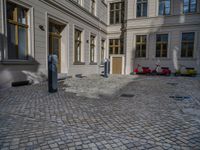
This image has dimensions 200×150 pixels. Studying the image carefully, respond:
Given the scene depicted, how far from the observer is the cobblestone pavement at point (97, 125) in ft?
7.91

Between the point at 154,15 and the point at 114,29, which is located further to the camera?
the point at 114,29

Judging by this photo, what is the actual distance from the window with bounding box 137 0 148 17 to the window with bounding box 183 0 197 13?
3.51 meters

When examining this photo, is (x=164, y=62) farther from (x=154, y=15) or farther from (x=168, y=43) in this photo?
(x=154, y=15)

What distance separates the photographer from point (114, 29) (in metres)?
17.8

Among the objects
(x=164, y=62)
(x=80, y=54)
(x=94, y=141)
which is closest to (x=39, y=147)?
(x=94, y=141)

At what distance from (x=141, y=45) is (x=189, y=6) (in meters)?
5.44

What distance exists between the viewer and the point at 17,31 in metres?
6.94

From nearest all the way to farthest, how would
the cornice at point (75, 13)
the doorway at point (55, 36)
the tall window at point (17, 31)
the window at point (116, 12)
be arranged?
the tall window at point (17, 31) → the cornice at point (75, 13) → the doorway at point (55, 36) → the window at point (116, 12)

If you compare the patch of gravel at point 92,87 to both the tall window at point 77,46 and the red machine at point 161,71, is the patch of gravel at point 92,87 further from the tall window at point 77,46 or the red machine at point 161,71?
the red machine at point 161,71

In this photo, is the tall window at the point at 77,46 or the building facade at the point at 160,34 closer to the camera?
the tall window at the point at 77,46

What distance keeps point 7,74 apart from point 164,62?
1336 cm

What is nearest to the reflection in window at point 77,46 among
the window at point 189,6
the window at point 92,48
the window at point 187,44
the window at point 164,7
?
the window at point 92,48

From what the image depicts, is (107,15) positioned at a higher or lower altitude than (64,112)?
higher

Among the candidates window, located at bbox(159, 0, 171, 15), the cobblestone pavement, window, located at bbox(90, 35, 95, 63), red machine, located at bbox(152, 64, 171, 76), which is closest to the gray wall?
window, located at bbox(90, 35, 95, 63)
